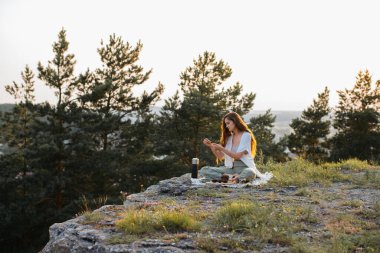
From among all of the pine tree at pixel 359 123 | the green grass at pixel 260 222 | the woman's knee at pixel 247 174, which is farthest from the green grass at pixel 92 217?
the pine tree at pixel 359 123

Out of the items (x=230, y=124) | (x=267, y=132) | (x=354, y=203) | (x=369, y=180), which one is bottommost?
(x=354, y=203)

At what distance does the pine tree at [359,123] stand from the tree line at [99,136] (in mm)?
9143

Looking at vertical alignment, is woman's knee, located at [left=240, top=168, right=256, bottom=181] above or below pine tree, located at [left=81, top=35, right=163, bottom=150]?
below

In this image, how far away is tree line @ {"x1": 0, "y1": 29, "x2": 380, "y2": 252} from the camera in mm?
23625

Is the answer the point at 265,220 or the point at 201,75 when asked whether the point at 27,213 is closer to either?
the point at 201,75

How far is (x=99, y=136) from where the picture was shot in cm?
2641

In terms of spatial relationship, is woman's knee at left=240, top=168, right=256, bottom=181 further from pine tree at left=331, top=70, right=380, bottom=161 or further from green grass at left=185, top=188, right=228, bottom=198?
pine tree at left=331, top=70, right=380, bottom=161

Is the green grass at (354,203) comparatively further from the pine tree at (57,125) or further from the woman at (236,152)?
the pine tree at (57,125)

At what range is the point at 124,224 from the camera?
5.14 meters

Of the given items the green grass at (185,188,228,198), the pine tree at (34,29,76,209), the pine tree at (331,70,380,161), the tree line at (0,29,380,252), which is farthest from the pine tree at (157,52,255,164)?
the green grass at (185,188,228,198)

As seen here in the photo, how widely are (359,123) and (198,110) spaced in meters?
18.6

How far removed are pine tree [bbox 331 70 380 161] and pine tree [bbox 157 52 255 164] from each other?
496 inches

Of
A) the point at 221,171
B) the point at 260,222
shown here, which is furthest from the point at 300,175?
the point at 260,222

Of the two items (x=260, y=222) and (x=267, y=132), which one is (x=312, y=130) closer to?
(x=267, y=132)
